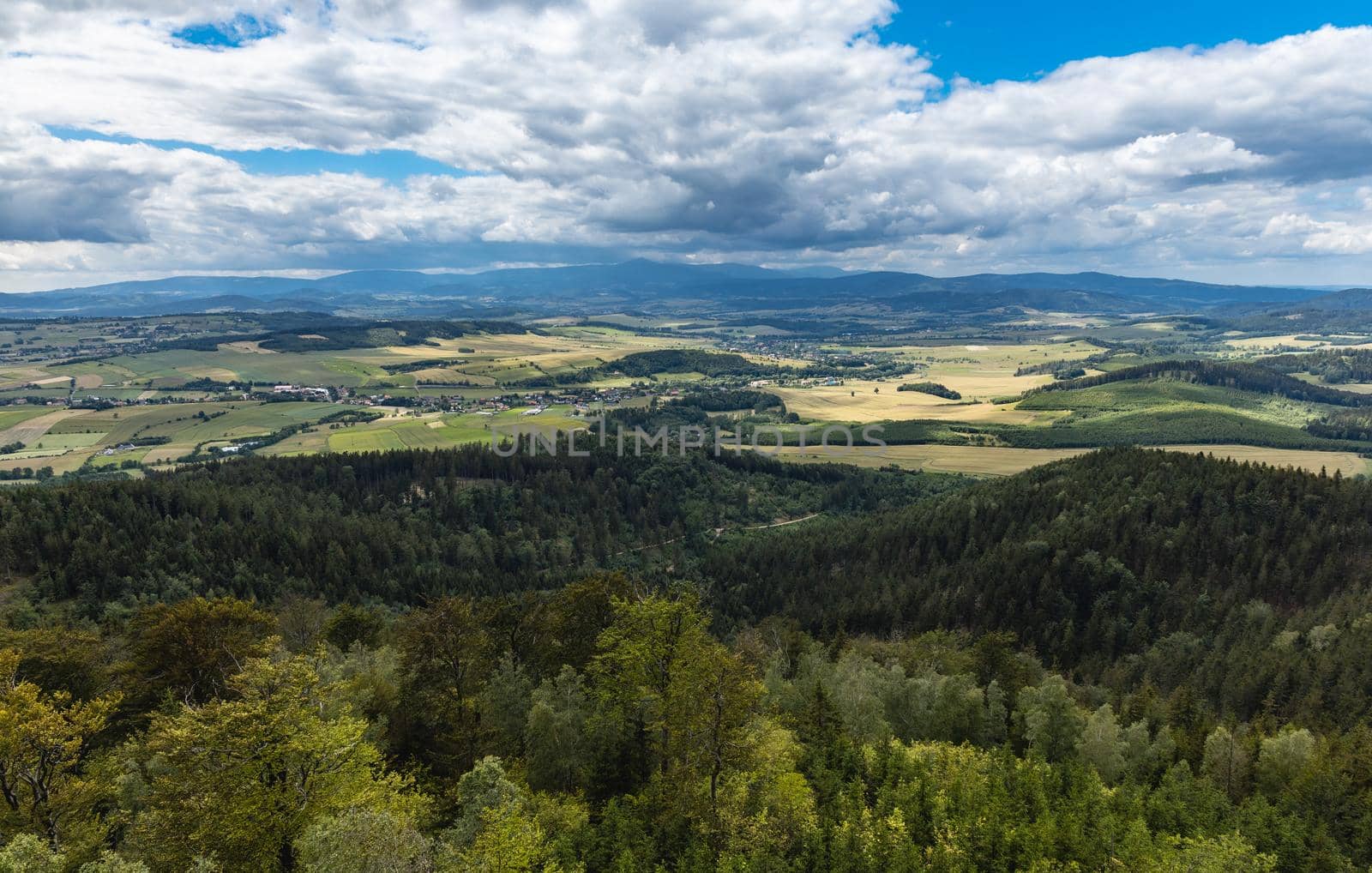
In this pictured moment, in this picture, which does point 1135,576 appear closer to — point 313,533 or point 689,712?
point 689,712

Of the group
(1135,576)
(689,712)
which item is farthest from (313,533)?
(1135,576)

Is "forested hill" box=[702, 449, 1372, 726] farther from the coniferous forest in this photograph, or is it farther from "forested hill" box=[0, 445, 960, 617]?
"forested hill" box=[0, 445, 960, 617]

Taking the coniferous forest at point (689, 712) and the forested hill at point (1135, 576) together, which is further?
the forested hill at point (1135, 576)

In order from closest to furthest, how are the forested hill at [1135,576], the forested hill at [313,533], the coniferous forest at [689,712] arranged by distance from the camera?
the coniferous forest at [689,712] → the forested hill at [1135,576] → the forested hill at [313,533]

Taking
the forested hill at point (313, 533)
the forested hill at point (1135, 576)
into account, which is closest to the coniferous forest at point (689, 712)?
the forested hill at point (1135, 576)

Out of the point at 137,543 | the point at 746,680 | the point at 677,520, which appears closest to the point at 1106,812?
the point at 746,680

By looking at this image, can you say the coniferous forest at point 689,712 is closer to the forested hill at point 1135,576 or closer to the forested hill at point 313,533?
the forested hill at point 1135,576
